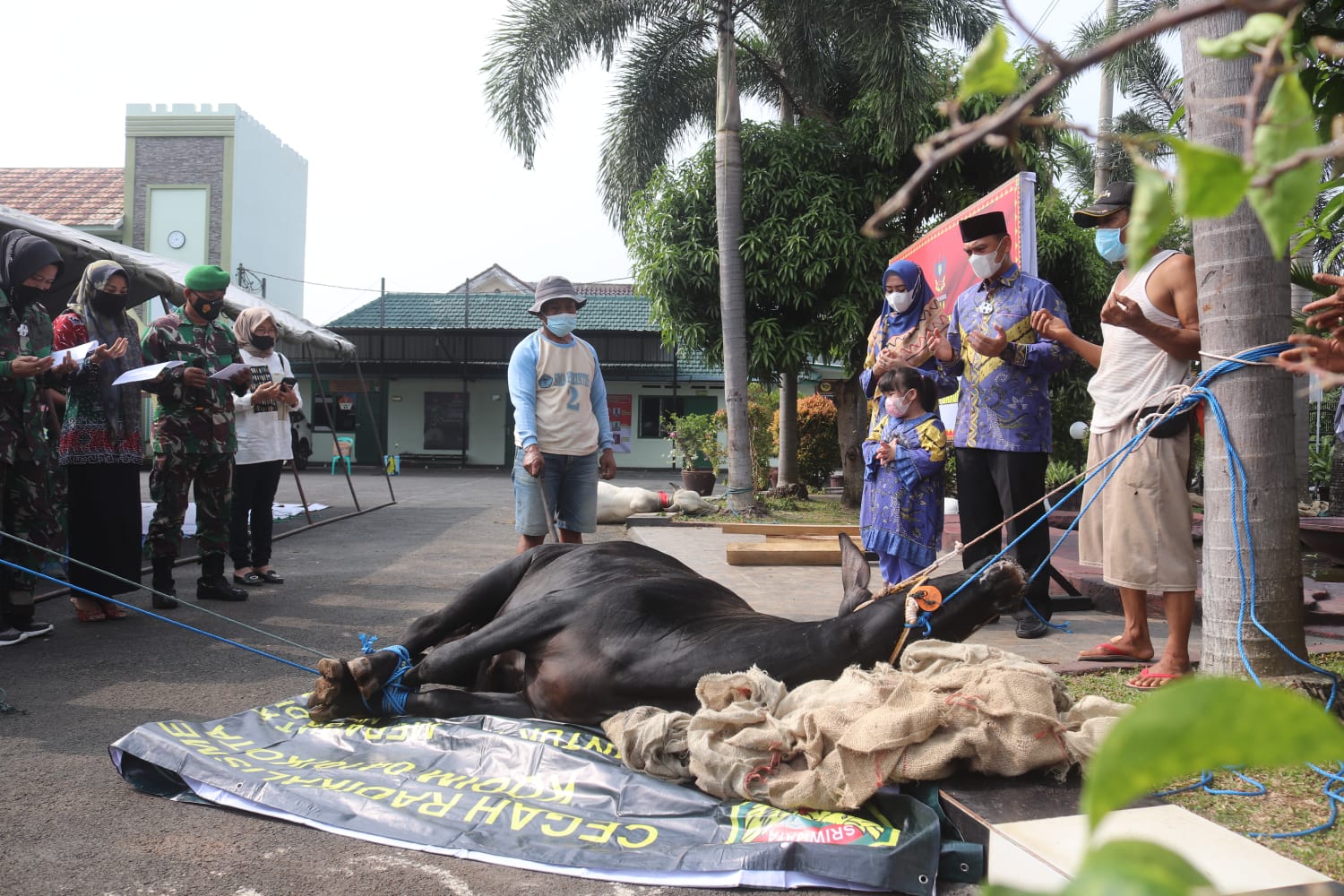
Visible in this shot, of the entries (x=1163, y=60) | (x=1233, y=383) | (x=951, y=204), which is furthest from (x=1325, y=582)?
(x=1163, y=60)

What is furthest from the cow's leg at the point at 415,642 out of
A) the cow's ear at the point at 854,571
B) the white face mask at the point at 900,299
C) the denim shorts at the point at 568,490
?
the white face mask at the point at 900,299

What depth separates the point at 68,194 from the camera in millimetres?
28188

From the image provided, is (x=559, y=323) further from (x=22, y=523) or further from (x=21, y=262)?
(x=22, y=523)

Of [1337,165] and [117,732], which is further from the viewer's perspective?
[117,732]

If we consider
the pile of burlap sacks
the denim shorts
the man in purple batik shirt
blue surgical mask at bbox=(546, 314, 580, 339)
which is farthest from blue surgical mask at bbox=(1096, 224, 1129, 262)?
the denim shorts

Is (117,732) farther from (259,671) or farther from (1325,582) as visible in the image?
(1325,582)

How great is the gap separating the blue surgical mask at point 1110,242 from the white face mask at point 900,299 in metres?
1.25

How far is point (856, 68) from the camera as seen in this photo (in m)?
13.3

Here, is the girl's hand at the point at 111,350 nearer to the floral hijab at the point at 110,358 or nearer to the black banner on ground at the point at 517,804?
the floral hijab at the point at 110,358

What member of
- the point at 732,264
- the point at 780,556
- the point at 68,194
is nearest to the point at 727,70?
the point at 732,264

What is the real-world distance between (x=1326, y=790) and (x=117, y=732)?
3853mm

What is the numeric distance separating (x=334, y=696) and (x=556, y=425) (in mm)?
2479

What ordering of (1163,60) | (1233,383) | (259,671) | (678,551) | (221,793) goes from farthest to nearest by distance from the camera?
(1163,60), (678,551), (259,671), (1233,383), (221,793)

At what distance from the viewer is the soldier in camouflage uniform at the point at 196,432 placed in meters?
5.72
